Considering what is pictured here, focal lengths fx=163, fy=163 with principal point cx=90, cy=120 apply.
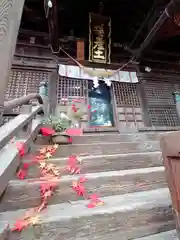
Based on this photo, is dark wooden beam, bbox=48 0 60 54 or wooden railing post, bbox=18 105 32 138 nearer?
wooden railing post, bbox=18 105 32 138

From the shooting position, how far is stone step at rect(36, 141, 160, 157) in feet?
7.59

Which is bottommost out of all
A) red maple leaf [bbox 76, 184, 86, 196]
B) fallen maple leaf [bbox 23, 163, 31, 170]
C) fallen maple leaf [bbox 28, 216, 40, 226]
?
fallen maple leaf [bbox 28, 216, 40, 226]

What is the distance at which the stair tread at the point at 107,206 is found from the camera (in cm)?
124

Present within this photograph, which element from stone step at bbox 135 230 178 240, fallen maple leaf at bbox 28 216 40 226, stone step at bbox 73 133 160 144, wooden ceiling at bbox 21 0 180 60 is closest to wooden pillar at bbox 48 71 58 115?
wooden ceiling at bbox 21 0 180 60

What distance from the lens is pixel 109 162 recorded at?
2074 mm

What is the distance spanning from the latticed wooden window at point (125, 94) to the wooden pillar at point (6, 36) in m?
5.50

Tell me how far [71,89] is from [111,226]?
5.34 m

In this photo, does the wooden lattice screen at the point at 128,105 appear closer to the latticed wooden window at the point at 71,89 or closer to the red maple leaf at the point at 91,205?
the latticed wooden window at the point at 71,89

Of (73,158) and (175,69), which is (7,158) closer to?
(73,158)

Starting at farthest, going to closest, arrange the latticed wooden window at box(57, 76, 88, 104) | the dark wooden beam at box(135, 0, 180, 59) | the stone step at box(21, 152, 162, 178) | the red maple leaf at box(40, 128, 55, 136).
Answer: the latticed wooden window at box(57, 76, 88, 104) → the dark wooden beam at box(135, 0, 180, 59) → the red maple leaf at box(40, 128, 55, 136) → the stone step at box(21, 152, 162, 178)

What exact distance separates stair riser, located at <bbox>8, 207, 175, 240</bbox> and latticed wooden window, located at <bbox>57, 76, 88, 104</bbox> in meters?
4.95

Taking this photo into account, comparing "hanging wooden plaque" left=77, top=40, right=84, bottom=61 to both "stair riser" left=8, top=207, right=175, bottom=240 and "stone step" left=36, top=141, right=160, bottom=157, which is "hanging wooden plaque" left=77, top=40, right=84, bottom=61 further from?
"stair riser" left=8, top=207, right=175, bottom=240

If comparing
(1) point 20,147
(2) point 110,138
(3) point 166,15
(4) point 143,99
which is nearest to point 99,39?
(3) point 166,15

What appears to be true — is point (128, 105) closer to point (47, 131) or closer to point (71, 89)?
point (71, 89)
